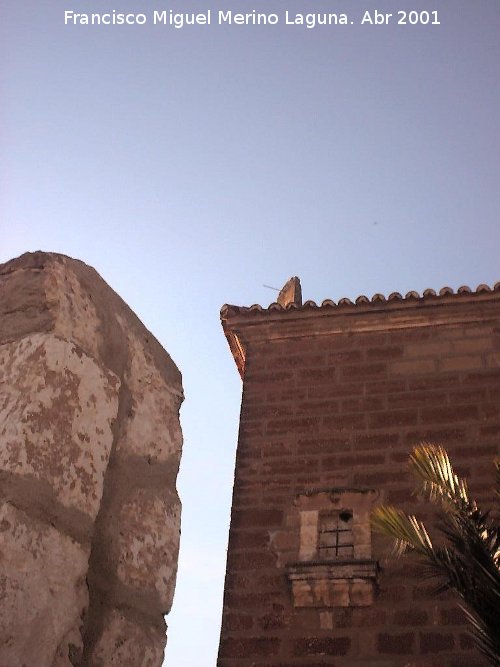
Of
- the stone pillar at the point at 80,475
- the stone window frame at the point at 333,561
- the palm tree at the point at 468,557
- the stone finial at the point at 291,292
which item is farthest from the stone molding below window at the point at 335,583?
the stone pillar at the point at 80,475

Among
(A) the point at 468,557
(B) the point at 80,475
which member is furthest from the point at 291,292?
(B) the point at 80,475

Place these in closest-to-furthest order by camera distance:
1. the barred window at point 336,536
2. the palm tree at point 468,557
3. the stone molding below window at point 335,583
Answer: the palm tree at point 468,557
the stone molding below window at point 335,583
the barred window at point 336,536

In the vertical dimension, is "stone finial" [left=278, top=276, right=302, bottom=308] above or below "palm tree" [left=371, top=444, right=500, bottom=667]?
above

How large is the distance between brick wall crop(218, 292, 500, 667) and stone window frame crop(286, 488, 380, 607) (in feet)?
0.23

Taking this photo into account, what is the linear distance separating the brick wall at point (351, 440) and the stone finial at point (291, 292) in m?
1.52

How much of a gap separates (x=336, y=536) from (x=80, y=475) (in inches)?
261

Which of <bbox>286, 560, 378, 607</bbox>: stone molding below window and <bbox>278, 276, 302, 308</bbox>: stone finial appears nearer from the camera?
<bbox>286, 560, 378, 607</bbox>: stone molding below window

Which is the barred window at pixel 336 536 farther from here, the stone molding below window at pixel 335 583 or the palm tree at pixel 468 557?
the palm tree at pixel 468 557

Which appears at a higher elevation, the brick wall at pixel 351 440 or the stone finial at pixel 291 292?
the stone finial at pixel 291 292

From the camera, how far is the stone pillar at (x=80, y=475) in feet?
3.91

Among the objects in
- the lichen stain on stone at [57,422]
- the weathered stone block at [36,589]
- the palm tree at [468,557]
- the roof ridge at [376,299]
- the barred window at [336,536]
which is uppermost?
the roof ridge at [376,299]

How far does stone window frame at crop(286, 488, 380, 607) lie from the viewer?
7227 millimetres

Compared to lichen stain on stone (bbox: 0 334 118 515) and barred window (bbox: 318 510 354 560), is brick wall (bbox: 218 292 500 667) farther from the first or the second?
lichen stain on stone (bbox: 0 334 118 515)

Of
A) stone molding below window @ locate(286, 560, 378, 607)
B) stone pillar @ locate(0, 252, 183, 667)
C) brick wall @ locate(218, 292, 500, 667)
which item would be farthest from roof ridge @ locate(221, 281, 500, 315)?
stone pillar @ locate(0, 252, 183, 667)
